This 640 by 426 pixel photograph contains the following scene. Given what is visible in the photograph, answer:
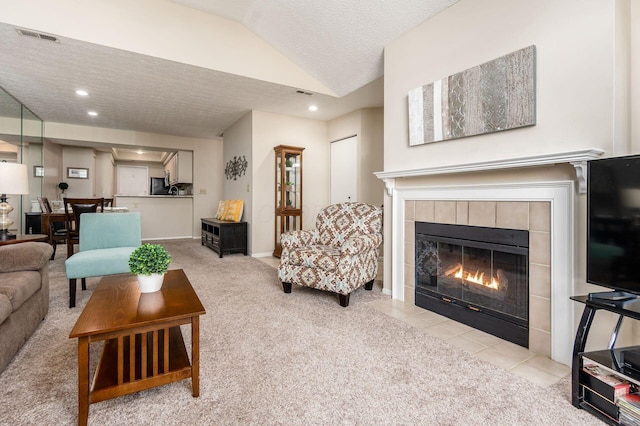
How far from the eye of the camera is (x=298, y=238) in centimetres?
333

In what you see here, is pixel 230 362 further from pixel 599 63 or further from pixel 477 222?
pixel 599 63

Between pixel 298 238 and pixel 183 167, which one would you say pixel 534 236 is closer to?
pixel 298 238

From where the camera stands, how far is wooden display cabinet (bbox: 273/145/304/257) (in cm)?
515

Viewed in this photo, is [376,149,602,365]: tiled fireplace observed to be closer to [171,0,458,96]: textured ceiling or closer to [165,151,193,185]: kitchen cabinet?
[171,0,458,96]: textured ceiling

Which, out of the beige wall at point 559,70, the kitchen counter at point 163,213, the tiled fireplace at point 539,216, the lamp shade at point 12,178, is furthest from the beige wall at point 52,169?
the beige wall at point 559,70

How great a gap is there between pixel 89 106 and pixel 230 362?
5393 mm

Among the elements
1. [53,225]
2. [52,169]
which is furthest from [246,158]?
[52,169]

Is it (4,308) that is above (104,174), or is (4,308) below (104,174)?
below

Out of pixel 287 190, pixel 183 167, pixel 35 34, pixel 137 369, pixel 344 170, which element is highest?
pixel 35 34

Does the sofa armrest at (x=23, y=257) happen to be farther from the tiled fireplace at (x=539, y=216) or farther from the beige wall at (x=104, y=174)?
the beige wall at (x=104, y=174)

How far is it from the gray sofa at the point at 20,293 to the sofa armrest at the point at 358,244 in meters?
2.27

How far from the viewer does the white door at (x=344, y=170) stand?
530cm

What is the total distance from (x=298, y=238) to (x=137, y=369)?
6.66 feet

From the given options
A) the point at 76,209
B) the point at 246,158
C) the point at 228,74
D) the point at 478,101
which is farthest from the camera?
the point at 246,158
